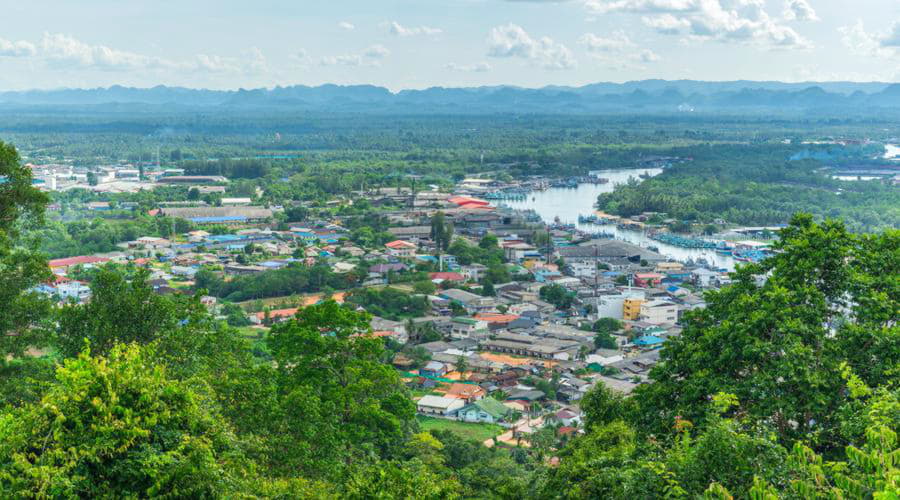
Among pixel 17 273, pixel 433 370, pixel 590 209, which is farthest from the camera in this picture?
pixel 590 209

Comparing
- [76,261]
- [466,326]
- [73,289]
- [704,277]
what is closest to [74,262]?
[76,261]

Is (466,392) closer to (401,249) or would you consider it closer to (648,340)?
(648,340)

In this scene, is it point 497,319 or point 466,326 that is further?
point 497,319

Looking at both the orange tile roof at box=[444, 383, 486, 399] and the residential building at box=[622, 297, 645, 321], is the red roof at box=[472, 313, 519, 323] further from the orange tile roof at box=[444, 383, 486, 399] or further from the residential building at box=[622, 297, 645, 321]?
the orange tile roof at box=[444, 383, 486, 399]

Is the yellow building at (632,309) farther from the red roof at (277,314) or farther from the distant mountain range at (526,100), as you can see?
the distant mountain range at (526,100)

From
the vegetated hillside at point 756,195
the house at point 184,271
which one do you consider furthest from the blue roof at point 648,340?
the vegetated hillside at point 756,195

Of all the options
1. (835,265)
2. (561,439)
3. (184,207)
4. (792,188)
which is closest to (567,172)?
(792,188)
